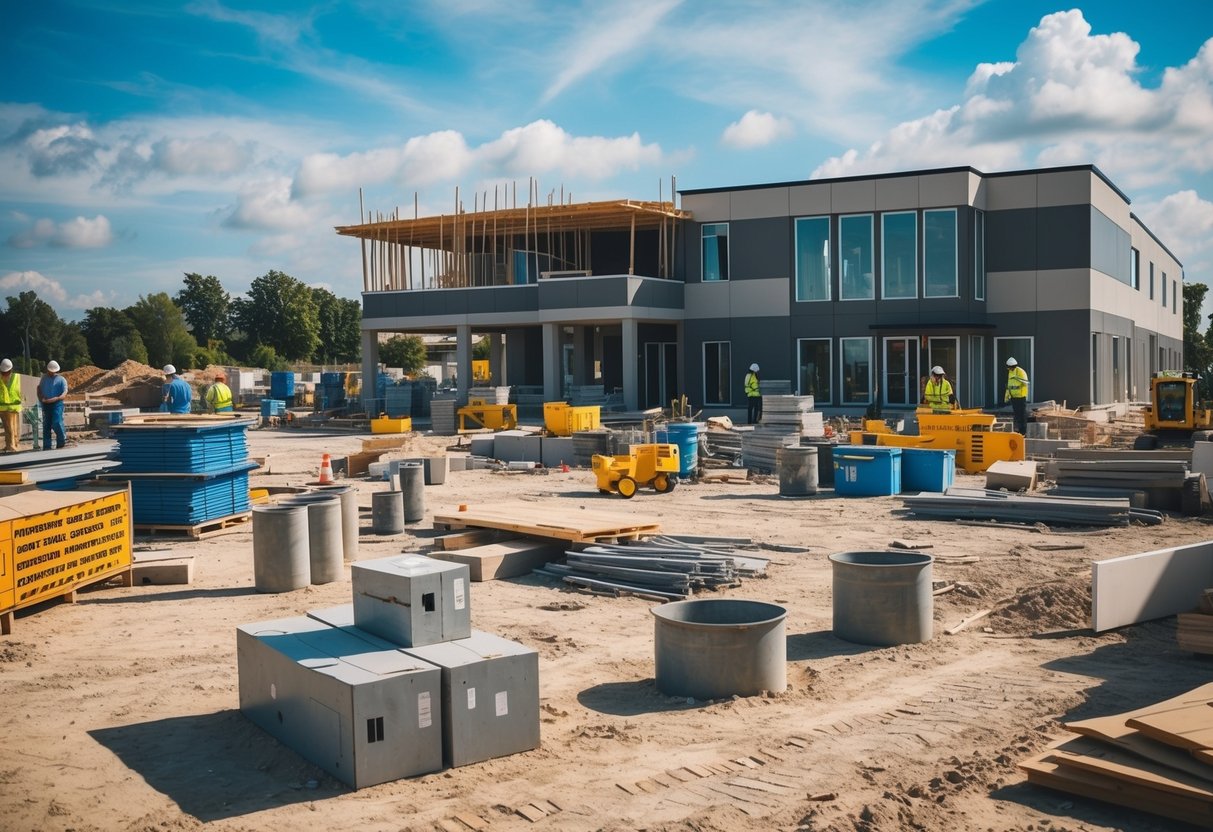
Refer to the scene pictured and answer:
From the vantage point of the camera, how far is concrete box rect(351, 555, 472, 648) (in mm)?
7129

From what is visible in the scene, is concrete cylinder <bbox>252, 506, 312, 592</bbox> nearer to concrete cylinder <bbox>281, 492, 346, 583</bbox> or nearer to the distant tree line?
concrete cylinder <bbox>281, 492, 346, 583</bbox>

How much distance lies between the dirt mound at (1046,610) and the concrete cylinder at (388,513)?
28.1 ft

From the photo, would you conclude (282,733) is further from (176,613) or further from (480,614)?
(176,613)

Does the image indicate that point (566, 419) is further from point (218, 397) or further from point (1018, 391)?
point (1018, 391)

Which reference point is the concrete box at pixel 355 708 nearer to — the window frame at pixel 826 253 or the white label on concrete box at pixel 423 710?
the white label on concrete box at pixel 423 710

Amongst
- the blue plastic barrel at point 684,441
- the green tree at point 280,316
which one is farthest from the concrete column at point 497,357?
the green tree at point 280,316

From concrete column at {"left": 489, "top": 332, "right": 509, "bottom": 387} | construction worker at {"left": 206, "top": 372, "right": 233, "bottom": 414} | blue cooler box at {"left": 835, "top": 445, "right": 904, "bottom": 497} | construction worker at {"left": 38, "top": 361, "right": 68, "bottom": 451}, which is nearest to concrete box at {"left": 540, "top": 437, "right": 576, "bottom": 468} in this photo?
construction worker at {"left": 206, "top": 372, "right": 233, "bottom": 414}

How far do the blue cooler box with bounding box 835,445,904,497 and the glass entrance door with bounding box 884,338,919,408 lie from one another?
15116mm

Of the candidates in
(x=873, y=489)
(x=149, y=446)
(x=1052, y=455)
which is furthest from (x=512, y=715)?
(x=1052, y=455)

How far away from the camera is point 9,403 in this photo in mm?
22125

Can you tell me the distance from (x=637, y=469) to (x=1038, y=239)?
798 inches

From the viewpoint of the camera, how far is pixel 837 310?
35.2 meters

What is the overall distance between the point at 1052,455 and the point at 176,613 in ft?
61.4

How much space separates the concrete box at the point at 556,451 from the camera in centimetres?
2486
